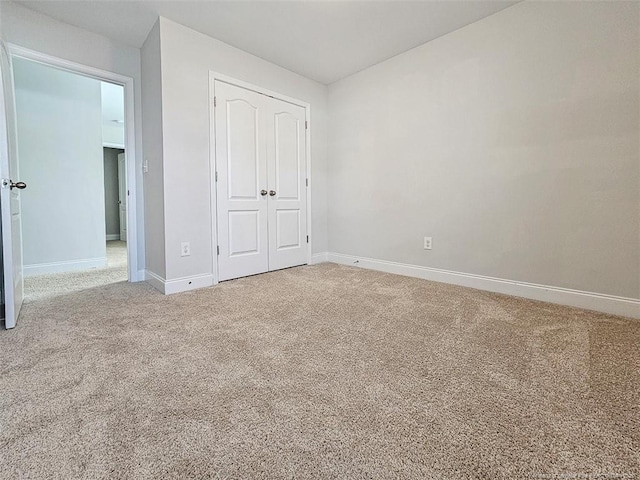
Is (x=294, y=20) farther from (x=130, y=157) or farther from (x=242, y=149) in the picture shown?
(x=130, y=157)

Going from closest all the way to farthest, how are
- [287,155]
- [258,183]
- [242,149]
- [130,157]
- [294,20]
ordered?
[294,20] < [130,157] < [242,149] < [258,183] < [287,155]

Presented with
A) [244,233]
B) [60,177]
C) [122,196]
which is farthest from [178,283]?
[122,196]

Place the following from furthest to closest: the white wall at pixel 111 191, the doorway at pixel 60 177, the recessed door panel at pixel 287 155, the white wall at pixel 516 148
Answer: the white wall at pixel 111 191
the recessed door panel at pixel 287 155
the doorway at pixel 60 177
the white wall at pixel 516 148

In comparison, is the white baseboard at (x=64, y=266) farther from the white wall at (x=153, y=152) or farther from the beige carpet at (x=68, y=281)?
the white wall at (x=153, y=152)

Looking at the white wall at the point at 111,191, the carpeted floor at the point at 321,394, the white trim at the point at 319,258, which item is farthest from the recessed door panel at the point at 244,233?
the white wall at the point at 111,191

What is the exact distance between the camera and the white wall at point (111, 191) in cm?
766

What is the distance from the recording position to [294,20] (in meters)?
2.63

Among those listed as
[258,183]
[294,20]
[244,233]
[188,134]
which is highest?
[294,20]

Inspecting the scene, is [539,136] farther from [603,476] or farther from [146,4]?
[146,4]

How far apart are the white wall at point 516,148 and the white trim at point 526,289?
5cm

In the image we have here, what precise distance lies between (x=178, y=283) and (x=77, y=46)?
2.25m

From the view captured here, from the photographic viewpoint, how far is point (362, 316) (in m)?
2.08

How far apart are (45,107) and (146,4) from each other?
2.15m

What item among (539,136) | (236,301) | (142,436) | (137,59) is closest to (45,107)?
(137,59)
